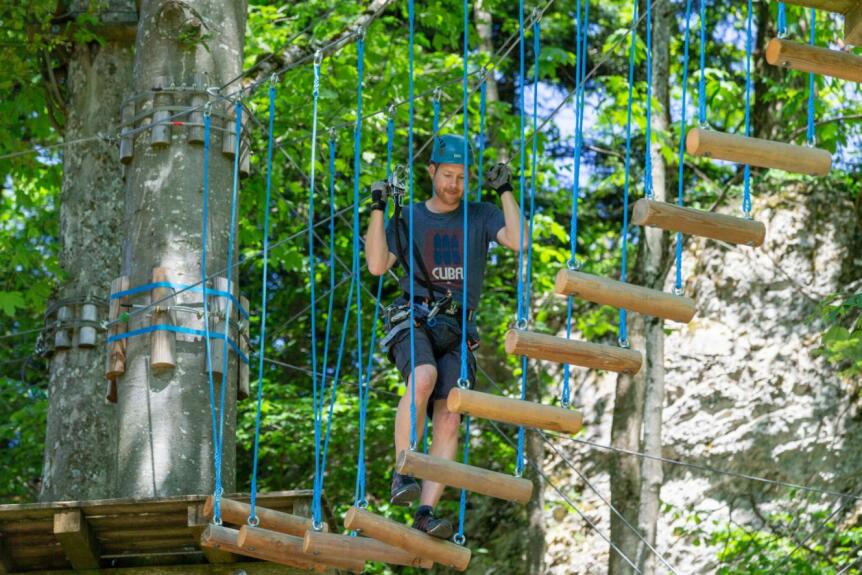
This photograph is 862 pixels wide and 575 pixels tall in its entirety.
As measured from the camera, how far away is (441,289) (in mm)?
5527

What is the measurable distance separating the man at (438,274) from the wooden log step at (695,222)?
0.60m

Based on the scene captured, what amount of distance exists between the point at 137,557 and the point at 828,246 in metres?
8.30

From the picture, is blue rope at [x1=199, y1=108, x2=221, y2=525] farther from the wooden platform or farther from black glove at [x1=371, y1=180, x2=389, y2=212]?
black glove at [x1=371, y1=180, x2=389, y2=212]

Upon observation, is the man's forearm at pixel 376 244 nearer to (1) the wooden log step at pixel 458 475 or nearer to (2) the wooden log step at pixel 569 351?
(2) the wooden log step at pixel 569 351

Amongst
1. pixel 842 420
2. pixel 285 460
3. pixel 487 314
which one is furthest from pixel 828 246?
pixel 285 460

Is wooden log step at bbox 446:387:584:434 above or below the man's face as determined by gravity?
below

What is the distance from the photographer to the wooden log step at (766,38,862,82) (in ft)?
16.4

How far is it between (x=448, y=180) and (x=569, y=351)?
995mm

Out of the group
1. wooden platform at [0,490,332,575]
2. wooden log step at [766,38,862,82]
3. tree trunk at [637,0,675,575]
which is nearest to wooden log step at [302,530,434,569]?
wooden platform at [0,490,332,575]

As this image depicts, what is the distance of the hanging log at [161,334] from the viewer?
6145 mm

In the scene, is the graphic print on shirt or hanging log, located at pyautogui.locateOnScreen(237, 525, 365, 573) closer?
hanging log, located at pyautogui.locateOnScreen(237, 525, 365, 573)

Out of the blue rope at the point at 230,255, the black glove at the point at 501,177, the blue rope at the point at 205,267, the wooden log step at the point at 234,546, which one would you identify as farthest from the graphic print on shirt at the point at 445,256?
the wooden log step at the point at 234,546

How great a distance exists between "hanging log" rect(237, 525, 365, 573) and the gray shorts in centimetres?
74

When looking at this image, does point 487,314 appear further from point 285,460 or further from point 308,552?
point 308,552
